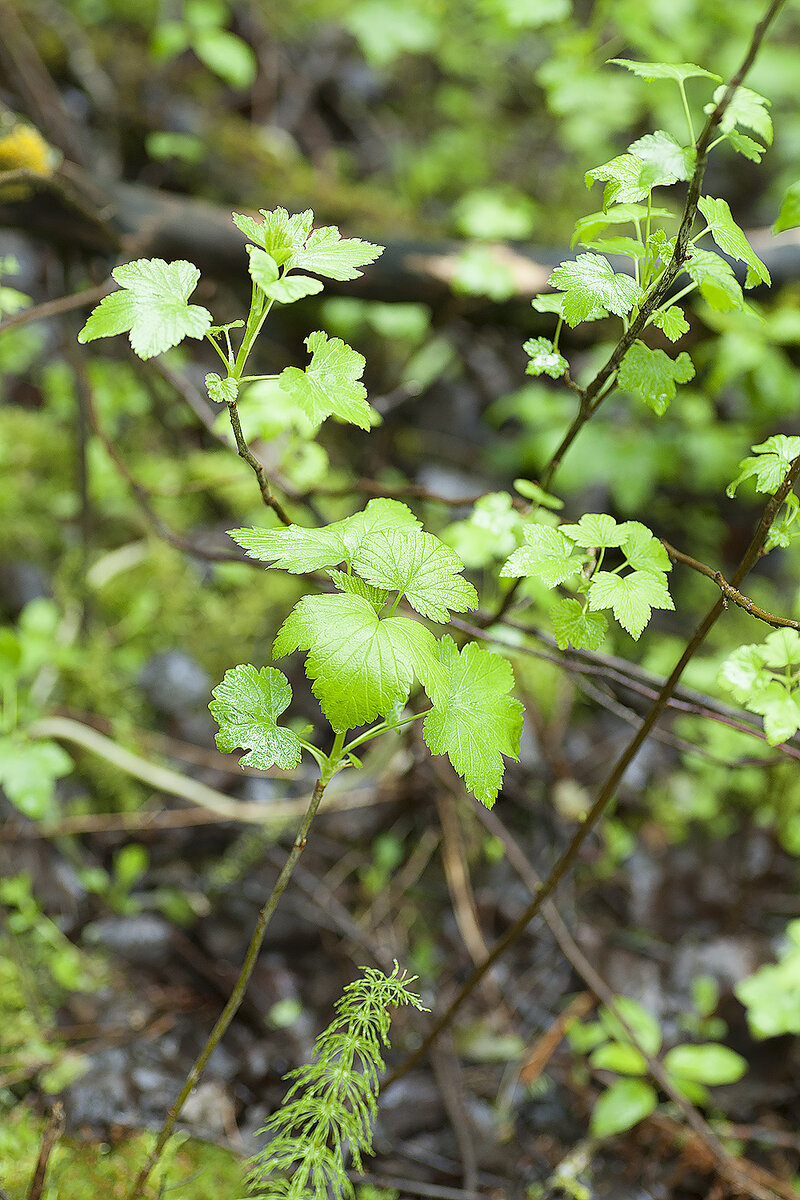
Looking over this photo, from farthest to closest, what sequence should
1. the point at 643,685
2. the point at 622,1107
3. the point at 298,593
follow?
1. the point at 298,593
2. the point at 622,1107
3. the point at 643,685

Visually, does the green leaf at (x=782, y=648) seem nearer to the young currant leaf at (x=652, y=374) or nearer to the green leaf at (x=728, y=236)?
the young currant leaf at (x=652, y=374)

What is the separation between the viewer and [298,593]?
3.03m

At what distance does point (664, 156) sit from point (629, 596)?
60cm

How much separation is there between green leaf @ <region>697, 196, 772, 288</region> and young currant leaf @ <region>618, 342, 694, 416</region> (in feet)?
0.50

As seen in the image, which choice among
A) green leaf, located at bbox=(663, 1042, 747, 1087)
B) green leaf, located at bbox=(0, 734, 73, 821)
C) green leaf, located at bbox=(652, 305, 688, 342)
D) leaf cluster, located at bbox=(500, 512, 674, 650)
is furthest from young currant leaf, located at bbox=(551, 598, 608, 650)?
green leaf, located at bbox=(663, 1042, 747, 1087)

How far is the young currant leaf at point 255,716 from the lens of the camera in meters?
1.04

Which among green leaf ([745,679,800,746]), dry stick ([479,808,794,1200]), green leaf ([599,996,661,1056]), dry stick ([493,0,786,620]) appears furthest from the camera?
green leaf ([599,996,661,1056])

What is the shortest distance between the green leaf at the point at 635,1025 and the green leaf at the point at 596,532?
156 centimetres

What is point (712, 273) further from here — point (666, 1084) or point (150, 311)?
point (666, 1084)

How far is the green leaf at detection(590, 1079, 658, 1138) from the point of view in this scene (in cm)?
192

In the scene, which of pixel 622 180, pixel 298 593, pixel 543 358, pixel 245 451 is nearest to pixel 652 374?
pixel 543 358

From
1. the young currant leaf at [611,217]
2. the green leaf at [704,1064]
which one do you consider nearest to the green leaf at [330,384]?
the young currant leaf at [611,217]

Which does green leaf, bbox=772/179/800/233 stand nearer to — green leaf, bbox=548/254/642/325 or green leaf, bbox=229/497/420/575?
green leaf, bbox=548/254/642/325

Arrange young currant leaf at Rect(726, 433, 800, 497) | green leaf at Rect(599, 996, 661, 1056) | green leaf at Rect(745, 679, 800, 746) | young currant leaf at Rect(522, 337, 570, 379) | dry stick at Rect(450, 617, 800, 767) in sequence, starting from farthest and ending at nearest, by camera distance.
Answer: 1. green leaf at Rect(599, 996, 661, 1056)
2. dry stick at Rect(450, 617, 800, 767)
3. young currant leaf at Rect(522, 337, 570, 379)
4. young currant leaf at Rect(726, 433, 800, 497)
5. green leaf at Rect(745, 679, 800, 746)
